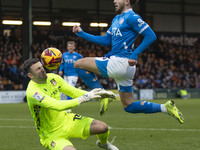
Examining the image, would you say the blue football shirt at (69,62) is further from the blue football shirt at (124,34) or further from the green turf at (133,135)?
the blue football shirt at (124,34)

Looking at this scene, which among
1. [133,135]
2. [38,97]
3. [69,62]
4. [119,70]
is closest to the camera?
[38,97]

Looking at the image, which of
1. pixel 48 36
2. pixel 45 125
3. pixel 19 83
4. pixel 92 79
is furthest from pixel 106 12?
pixel 45 125

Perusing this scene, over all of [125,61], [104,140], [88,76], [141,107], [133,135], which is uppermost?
[125,61]

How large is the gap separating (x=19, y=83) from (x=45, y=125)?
16638 millimetres

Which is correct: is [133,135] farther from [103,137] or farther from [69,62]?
[69,62]

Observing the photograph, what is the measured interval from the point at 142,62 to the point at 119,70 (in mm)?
20385

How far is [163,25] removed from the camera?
3322cm

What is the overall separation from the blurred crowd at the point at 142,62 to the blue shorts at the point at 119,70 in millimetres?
14549

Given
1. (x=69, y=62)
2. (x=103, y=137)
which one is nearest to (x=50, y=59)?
(x=103, y=137)

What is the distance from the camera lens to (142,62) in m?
27.2

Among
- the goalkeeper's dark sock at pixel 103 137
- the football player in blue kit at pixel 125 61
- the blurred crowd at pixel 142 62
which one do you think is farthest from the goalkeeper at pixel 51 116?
the blurred crowd at pixel 142 62

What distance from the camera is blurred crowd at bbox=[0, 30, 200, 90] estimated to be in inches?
859

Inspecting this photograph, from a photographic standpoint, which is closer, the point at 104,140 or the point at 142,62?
the point at 104,140

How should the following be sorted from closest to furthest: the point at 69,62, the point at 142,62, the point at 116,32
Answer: the point at 116,32
the point at 69,62
the point at 142,62
